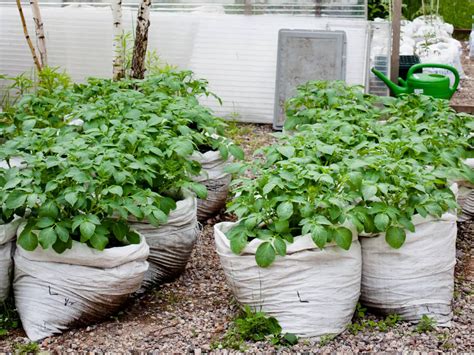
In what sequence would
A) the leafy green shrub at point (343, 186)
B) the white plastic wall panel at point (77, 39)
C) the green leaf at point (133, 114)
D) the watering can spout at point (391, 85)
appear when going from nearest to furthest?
the leafy green shrub at point (343, 186)
the green leaf at point (133, 114)
the watering can spout at point (391, 85)
the white plastic wall panel at point (77, 39)

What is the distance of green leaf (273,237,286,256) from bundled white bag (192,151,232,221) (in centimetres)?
133

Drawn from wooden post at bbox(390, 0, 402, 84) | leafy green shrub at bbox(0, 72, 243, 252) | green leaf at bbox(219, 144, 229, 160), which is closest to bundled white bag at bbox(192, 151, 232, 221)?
leafy green shrub at bbox(0, 72, 243, 252)

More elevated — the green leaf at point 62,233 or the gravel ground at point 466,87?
the green leaf at point 62,233

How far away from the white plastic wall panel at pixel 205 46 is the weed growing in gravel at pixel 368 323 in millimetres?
3084

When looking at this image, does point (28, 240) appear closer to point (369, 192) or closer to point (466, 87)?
point (369, 192)

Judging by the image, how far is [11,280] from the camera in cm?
371

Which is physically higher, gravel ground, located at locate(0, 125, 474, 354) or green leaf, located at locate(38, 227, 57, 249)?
green leaf, located at locate(38, 227, 57, 249)

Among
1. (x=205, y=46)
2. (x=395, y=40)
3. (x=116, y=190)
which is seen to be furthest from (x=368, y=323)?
(x=205, y=46)

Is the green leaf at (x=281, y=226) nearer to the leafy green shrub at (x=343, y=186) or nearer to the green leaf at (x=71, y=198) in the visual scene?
the leafy green shrub at (x=343, y=186)

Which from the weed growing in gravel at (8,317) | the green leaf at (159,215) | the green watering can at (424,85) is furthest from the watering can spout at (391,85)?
the weed growing in gravel at (8,317)

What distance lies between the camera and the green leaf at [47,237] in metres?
→ 3.34

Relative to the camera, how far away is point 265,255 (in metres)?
3.36

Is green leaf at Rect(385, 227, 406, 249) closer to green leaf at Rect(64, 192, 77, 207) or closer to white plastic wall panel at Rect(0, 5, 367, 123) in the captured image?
green leaf at Rect(64, 192, 77, 207)

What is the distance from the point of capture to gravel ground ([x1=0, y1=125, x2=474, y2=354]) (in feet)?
11.4
